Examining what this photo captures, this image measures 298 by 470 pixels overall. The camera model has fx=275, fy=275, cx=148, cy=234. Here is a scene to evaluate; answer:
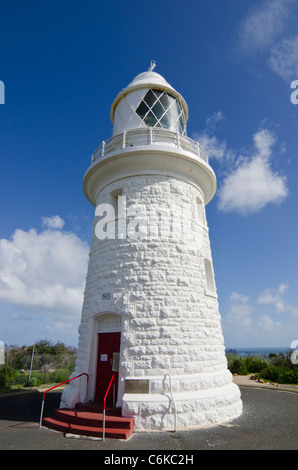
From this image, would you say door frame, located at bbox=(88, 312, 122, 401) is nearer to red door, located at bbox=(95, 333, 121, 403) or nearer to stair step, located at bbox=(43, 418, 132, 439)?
red door, located at bbox=(95, 333, 121, 403)

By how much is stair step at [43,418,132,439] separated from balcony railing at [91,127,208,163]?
7972 millimetres

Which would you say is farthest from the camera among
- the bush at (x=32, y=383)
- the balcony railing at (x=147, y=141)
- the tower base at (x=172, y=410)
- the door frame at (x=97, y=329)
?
the bush at (x=32, y=383)

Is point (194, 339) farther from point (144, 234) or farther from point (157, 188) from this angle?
point (157, 188)

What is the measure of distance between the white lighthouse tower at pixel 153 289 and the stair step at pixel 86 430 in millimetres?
585

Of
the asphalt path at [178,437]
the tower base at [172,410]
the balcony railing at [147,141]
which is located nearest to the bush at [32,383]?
the asphalt path at [178,437]

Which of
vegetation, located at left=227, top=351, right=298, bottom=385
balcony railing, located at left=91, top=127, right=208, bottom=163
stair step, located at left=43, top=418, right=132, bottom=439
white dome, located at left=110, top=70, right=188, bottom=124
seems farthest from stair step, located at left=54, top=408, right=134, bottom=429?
vegetation, located at left=227, top=351, right=298, bottom=385

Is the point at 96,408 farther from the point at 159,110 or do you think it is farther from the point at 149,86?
the point at 149,86

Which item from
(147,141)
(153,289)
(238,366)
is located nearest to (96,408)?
Result: (153,289)

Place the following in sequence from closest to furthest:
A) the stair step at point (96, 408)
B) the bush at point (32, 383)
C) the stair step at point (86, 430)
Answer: the stair step at point (86, 430)
the stair step at point (96, 408)
the bush at point (32, 383)

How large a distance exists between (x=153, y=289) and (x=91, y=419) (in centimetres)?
347

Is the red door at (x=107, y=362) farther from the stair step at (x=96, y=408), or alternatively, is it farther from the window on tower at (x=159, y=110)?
the window on tower at (x=159, y=110)

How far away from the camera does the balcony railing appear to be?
962 centimetres

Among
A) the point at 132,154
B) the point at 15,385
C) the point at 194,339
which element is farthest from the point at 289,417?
the point at 15,385

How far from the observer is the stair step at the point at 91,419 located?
6.31 metres
